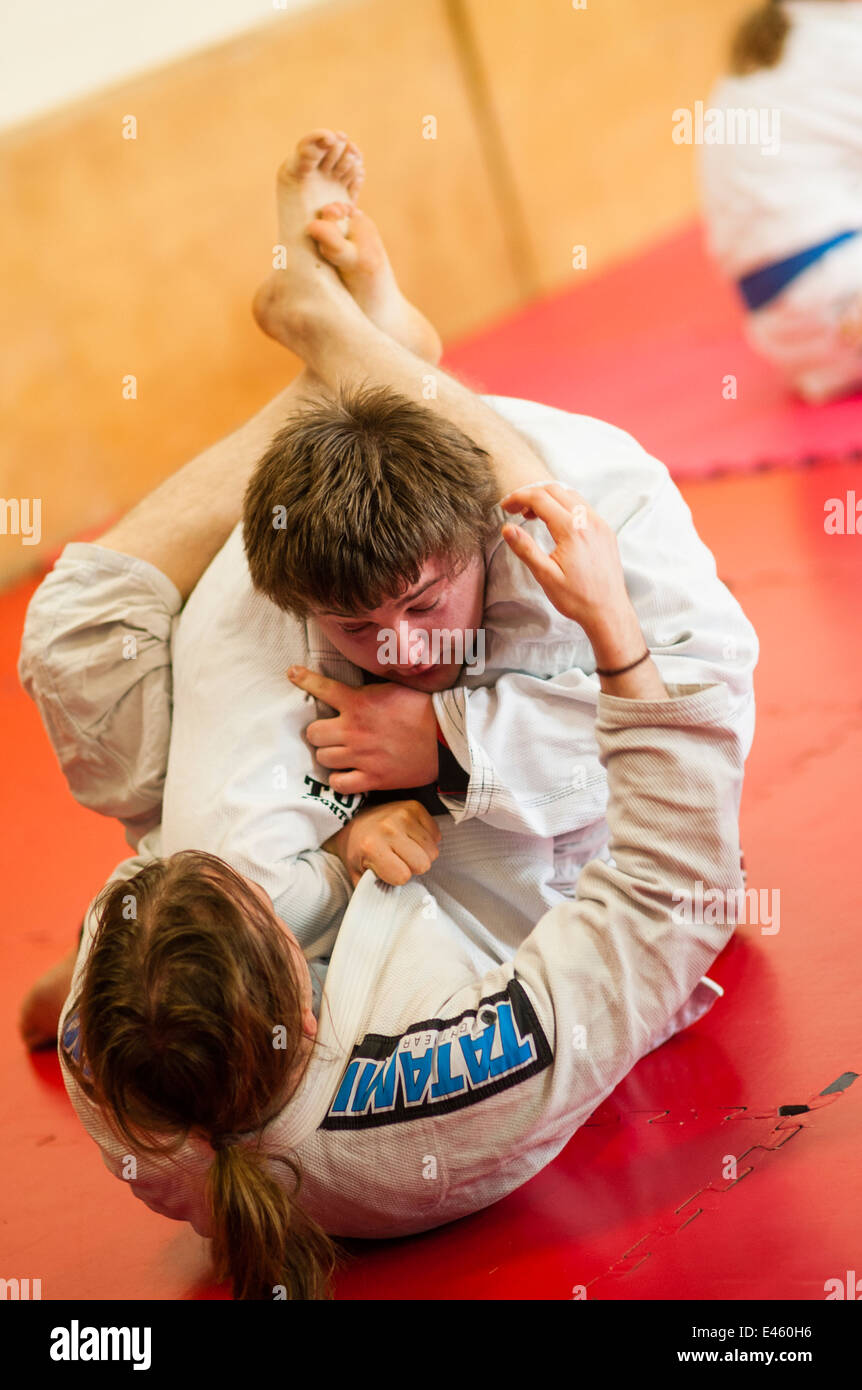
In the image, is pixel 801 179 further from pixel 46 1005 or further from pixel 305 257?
pixel 46 1005

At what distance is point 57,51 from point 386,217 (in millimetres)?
1790

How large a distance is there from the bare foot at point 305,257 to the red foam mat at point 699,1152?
4.04 feet

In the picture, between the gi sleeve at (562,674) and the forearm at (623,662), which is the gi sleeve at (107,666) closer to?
the gi sleeve at (562,674)

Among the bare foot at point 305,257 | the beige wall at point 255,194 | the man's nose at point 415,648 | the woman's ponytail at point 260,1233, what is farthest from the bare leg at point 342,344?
the beige wall at point 255,194

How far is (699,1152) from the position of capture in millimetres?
1914

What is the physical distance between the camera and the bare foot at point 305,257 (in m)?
2.43

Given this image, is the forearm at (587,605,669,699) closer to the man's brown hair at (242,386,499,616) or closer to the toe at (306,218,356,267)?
the man's brown hair at (242,386,499,616)

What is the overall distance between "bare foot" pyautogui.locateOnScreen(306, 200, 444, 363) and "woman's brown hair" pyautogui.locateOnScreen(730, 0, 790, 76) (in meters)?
3.02

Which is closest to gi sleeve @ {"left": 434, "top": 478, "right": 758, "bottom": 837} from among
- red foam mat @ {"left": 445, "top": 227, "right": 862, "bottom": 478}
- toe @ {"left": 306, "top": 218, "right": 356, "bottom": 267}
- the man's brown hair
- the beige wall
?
the man's brown hair

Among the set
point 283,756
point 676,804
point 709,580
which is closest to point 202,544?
point 283,756

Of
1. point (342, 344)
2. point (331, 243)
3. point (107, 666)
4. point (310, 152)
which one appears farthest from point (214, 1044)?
point (310, 152)

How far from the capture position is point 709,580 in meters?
2.17

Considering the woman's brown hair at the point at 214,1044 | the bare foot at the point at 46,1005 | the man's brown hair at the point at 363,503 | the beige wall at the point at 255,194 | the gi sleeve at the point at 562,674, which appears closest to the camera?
the woman's brown hair at the point at 214,1044

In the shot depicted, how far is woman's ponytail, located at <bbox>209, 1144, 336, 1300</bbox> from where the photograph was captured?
1620 millimetres
